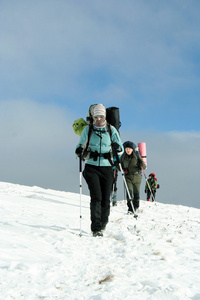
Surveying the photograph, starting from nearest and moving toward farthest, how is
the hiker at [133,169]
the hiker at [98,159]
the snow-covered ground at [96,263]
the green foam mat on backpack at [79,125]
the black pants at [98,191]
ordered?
the snow-covered ground at [96,263] → the black pants at [98,191] → the hiker at [98,159] → the green foam mat on backpack at [79,125] → the hiker at [133,169]

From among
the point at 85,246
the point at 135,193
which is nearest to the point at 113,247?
the point at 85,246

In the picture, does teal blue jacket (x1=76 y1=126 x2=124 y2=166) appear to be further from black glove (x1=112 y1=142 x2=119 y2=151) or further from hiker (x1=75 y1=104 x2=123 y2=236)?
black glove (x1=112 y1=142 x2=119 y2=151)

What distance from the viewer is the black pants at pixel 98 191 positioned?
19.7ft

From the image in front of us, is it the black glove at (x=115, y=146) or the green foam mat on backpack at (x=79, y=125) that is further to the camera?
the green foam mat on backpack at (x=79, y=125)

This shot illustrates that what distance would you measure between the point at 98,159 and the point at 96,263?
2.64 metres

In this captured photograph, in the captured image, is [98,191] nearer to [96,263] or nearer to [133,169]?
[96,263]

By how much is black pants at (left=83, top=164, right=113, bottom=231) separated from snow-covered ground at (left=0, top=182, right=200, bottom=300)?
37 centimetres

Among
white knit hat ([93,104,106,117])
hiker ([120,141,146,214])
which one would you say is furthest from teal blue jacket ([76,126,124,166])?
hiker ([120,141,146,214])

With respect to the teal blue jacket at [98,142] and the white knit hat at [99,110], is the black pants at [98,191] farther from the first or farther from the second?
the white knit hat at [99,110]

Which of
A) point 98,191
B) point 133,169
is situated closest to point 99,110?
point 98,191

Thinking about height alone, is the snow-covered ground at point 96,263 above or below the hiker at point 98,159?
below

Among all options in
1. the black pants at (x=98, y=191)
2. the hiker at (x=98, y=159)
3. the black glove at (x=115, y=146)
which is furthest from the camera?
the black glove at (x=115, y=146)

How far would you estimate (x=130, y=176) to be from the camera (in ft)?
34.3

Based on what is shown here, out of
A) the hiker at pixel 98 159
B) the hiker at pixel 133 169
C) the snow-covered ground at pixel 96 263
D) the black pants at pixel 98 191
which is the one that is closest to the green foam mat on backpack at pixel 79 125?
the hiker at pixel 98 159
